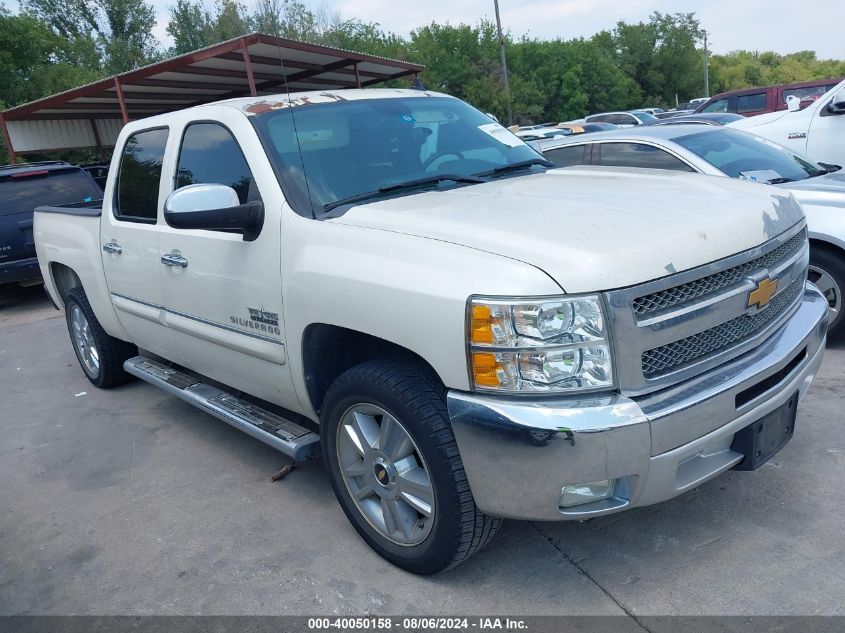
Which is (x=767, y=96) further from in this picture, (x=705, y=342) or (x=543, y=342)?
(x=543, y=342)

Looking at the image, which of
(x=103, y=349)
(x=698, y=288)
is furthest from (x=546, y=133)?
(x=698, y=288)

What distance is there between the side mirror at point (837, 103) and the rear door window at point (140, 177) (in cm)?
635

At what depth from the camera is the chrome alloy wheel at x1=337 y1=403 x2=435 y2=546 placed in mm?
2705

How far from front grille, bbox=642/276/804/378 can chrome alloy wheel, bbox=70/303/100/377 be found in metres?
4.33

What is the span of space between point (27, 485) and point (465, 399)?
301 centimetres

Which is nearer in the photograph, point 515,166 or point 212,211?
point 212,211

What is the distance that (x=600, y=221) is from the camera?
2.54m

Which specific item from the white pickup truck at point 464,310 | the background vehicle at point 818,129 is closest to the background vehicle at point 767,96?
the background vehicle at point 818,129

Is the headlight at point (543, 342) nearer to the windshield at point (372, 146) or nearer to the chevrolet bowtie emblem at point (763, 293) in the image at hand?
the chevrolet bowtie emblem at point (763, 293)

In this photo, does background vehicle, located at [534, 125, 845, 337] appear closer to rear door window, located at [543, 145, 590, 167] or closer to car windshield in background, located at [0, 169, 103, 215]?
rear door window, located at [543, 145, 590, 167]

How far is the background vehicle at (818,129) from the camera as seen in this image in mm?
7242

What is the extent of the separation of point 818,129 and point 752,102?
489 inches

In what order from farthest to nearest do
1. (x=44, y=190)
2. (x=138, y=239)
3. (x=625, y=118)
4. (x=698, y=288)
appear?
(x=625, y=118) → (x=44, y=190) → (x=138, y=239) → (x=698, y=288)

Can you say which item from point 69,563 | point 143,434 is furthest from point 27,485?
point 69,563
